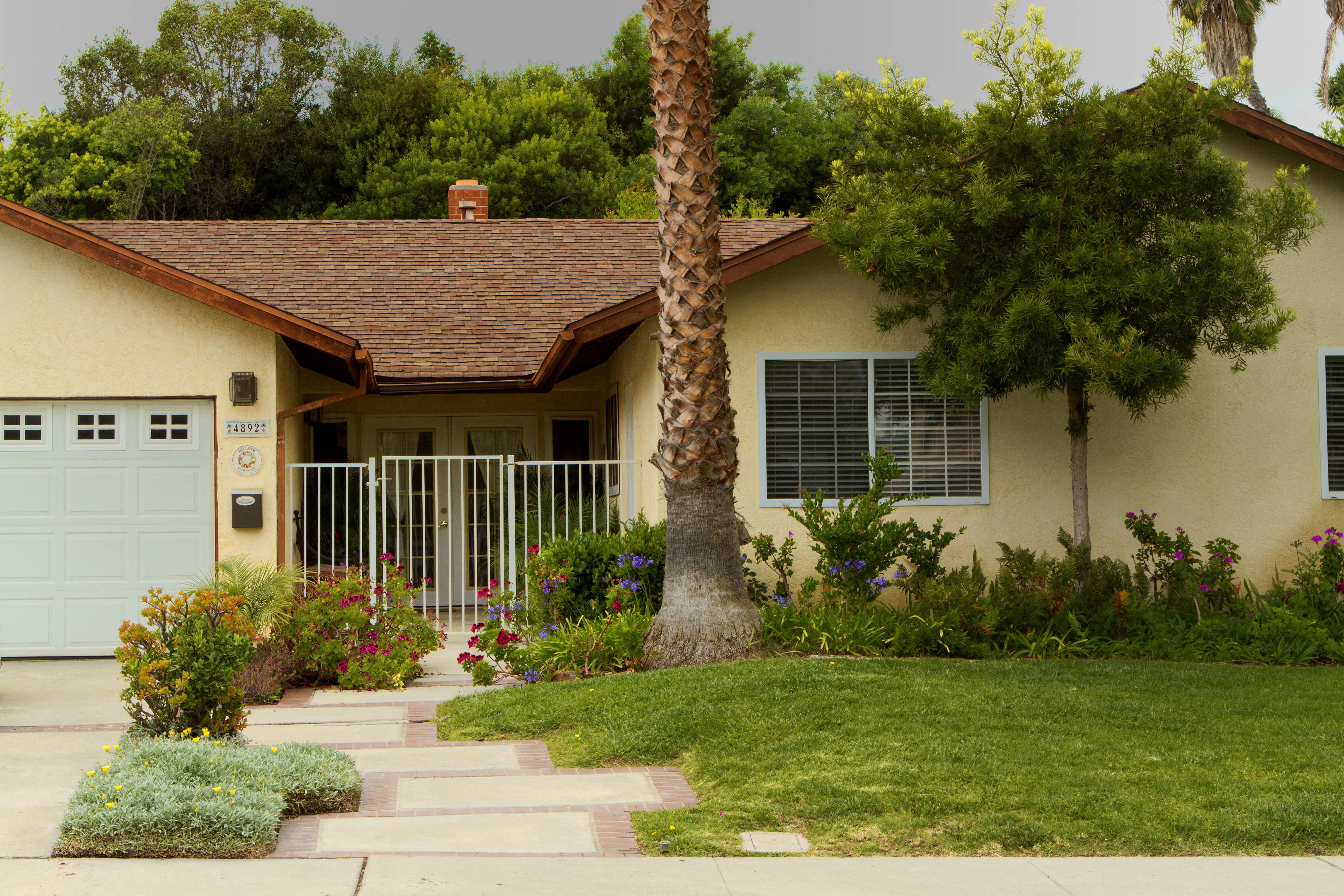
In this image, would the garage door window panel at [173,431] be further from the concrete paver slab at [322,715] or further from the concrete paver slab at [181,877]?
the concrete paver slab at [181,877]

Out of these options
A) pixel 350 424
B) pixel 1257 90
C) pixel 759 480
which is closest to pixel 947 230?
pixel 759 480

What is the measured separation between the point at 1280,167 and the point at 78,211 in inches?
1197

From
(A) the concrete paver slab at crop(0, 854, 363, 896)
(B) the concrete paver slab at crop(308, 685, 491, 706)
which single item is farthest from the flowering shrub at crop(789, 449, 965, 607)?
(A) the concrete paver slab at crop(0, 854, 363, 896)

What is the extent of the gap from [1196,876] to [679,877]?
6.70ft

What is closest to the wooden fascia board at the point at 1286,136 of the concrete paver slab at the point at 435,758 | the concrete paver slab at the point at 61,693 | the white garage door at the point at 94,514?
the concrete paver slab at the point at 435,758

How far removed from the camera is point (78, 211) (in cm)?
3275

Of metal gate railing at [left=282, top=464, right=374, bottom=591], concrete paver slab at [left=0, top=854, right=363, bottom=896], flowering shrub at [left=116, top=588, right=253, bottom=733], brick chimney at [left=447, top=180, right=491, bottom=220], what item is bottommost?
concrete paver slab at [left=0, top=854, right=363, bottom=896]

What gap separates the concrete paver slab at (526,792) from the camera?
20.1 ft

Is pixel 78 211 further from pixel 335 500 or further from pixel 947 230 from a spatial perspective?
pixel 947 230

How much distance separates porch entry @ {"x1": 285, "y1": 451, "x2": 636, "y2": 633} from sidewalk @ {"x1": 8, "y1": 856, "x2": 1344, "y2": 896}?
17.5 feet

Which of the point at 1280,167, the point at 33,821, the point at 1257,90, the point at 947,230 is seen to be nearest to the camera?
the point at 33,821

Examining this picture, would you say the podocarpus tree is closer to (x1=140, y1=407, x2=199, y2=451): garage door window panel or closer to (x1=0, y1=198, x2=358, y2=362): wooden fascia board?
(x1=0, y1=198, x2=358, y2=362): wooden fascia board

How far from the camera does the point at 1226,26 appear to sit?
2858 centimetres

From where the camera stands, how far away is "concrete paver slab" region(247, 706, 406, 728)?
824 centimetres
